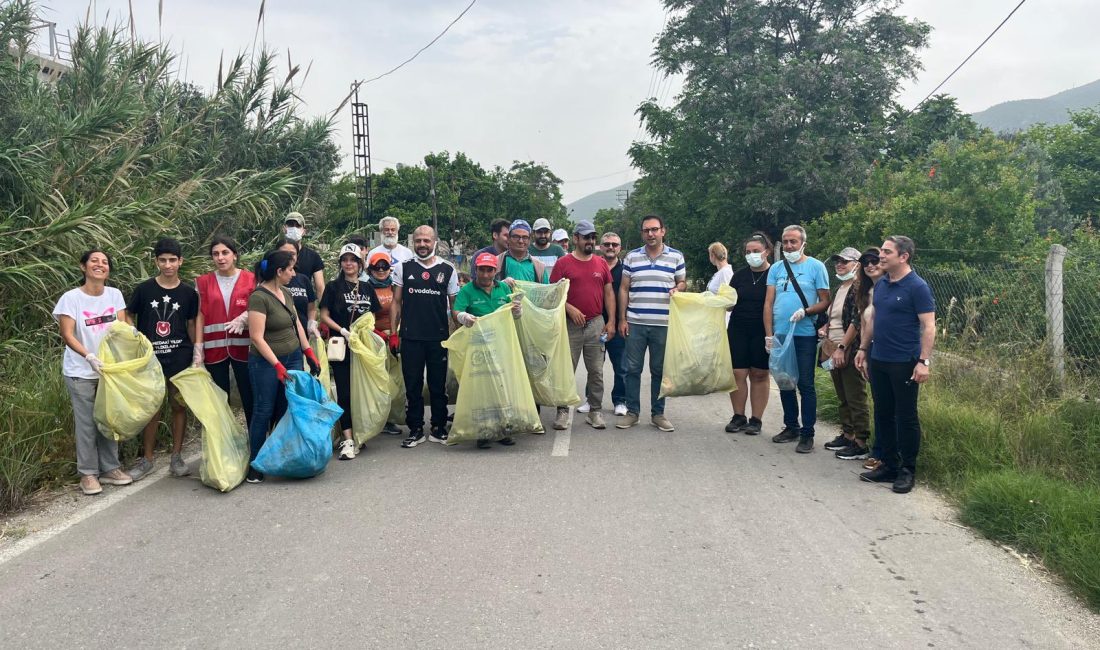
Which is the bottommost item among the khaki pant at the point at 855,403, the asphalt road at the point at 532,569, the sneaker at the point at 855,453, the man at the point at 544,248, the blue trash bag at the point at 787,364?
the sneaker at the point at 855,453

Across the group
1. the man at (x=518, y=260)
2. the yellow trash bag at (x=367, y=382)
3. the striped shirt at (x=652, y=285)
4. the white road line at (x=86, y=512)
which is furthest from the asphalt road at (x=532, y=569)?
the man at (x=518, y=260)

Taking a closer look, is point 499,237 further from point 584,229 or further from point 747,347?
point 747,347

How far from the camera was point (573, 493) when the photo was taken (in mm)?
5176

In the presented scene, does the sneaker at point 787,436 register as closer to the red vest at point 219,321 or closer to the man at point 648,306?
the man at point 648,306

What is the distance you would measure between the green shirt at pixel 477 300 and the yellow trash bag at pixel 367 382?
2.40 ft

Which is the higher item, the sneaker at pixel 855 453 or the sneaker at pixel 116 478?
the sneaker at pixel 116 478

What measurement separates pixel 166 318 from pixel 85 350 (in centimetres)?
56

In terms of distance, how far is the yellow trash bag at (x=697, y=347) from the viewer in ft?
22.6

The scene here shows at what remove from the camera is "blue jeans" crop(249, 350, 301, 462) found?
553 cm

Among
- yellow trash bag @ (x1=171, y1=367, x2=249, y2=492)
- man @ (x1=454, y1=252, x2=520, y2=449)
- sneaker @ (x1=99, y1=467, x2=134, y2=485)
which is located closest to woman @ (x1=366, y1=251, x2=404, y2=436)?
man @ (x1=454, y1=252, x2=520, y2=449)

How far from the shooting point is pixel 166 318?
555 centimetres

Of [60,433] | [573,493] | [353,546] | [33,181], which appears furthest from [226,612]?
[33,181]

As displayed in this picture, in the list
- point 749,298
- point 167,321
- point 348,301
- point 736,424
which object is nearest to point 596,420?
point 736,424

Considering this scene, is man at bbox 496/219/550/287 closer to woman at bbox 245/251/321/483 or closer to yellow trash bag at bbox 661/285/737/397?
yellow trash bag at bbox 661/285/737/397
